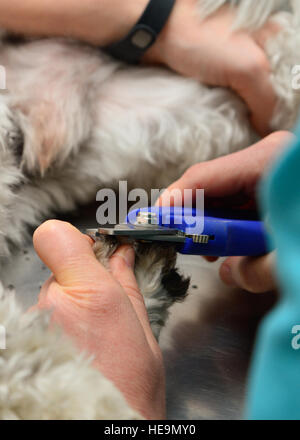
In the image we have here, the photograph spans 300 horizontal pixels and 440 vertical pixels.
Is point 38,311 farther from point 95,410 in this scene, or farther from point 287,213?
point 287,213

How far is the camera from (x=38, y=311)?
391mm

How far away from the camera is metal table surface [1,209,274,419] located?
491mm

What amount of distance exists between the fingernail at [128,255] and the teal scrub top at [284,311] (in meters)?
0.24

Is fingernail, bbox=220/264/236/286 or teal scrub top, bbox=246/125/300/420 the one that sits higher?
teal scrub top, bbox=246/125/300/420

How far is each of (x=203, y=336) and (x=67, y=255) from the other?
23cm

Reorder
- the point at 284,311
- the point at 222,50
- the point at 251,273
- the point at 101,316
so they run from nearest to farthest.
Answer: the point at 284,311 → the point at 101,316 → the point at 251,273 → the point at 222,50

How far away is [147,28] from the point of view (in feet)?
2.16

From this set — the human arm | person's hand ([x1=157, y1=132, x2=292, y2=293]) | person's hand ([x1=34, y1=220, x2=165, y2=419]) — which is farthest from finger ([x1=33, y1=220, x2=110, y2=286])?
the human arm

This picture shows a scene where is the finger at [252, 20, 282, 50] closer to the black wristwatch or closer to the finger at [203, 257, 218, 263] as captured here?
the black wristwatch

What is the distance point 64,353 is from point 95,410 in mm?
52

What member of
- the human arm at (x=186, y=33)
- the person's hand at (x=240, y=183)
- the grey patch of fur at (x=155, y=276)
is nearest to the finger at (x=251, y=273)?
the person's hand at (x=240, y=183)

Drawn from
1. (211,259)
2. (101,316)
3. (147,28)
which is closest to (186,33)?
(147,28)

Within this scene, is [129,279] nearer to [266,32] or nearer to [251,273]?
[251,273]

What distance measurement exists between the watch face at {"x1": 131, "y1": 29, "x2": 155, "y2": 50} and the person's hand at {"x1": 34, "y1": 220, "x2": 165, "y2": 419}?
35 cm
